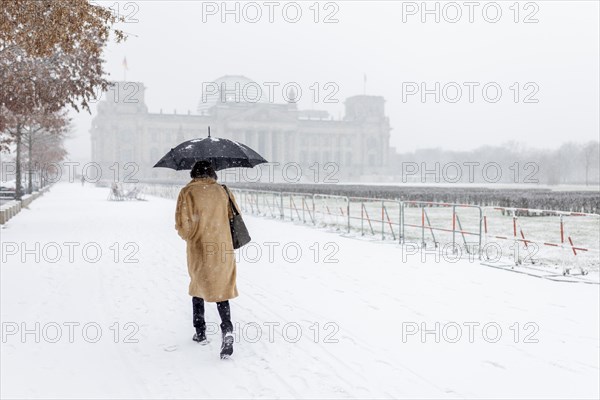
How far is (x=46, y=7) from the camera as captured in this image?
8008 mm

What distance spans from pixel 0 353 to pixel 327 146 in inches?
5134

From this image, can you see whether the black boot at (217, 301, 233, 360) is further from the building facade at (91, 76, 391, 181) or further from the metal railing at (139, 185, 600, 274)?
the building facade at (91, 76, 391, 181)

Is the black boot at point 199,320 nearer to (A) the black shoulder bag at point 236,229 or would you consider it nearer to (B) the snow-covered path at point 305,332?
(B) the snow-covered path at point 305,332

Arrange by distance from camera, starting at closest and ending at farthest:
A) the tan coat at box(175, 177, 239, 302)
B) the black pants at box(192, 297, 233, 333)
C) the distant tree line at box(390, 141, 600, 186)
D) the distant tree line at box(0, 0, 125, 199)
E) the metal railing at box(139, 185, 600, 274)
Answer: the tan coat at box(175, 177, 239, 302) → the black pants at box(192, 297, 233, 333) → the distant tree line at box(0, 0, 125, 199) → the metal railing at box(139, 185, 600, 274) → the distant tree line at box(390, 141, 600, 186)

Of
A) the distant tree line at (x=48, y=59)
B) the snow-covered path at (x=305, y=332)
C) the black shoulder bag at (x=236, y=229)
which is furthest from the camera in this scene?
the distant tree line at (x=48, y=59)

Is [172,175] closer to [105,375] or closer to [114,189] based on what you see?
[114,189]

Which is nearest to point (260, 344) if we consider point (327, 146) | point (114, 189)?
point (114, 189)

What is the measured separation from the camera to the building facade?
118 metres

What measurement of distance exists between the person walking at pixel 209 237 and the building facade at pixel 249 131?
99.2m

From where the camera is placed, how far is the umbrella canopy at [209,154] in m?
5.73

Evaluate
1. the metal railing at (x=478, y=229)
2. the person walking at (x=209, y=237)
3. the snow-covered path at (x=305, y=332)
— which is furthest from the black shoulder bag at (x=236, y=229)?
the metal railing at (x=478, y=229)

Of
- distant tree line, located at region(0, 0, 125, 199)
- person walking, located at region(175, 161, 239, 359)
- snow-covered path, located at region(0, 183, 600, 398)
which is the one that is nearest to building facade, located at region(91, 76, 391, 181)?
distant tree line, located at region(0, 0, 125, 199)

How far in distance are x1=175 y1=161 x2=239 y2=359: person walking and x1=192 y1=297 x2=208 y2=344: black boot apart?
0.78ft

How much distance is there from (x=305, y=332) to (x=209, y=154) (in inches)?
87.9
